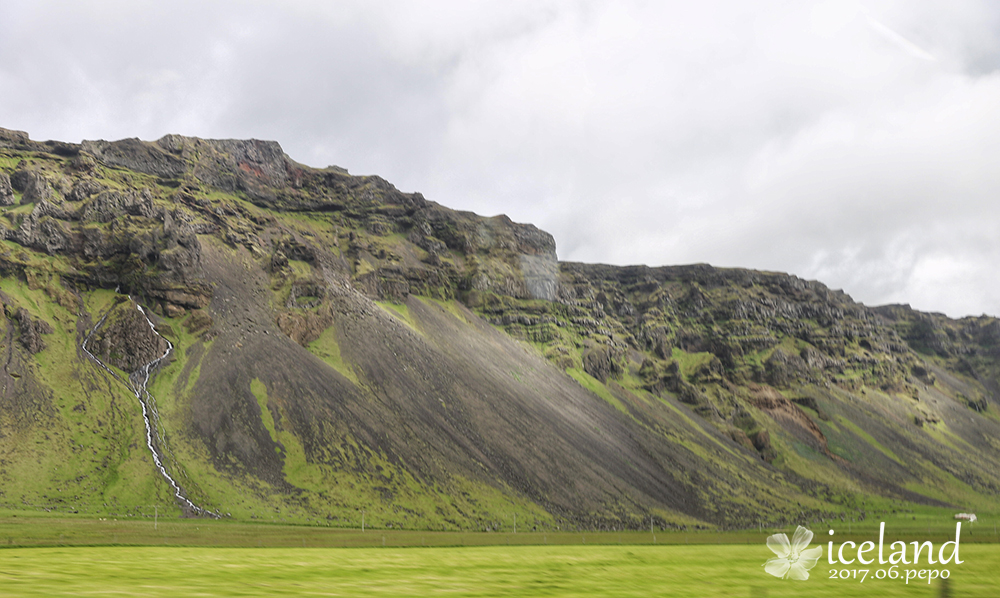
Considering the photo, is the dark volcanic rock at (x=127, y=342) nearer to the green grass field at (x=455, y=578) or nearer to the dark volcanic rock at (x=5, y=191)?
the dark volcanic rock at (x=5, y=191)

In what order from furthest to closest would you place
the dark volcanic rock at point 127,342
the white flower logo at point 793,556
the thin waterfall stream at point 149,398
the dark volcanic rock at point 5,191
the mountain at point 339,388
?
the dark volcanic rock at point 5,191
the dark volcanic rock at point 127,342
the mountain at point 339,388
the thin waterfall stream at point 149,398
the white flower logo at point 793,556

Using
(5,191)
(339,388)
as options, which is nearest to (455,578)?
(339,388)

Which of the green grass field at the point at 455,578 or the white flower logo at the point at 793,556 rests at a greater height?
the white flower logo at the point at 793,556

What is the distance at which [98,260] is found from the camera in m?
118

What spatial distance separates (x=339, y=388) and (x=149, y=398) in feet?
102

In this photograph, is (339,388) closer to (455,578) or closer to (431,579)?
(455,578)

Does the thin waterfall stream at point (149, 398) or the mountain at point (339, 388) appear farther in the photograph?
the mountain at point (339, 388)

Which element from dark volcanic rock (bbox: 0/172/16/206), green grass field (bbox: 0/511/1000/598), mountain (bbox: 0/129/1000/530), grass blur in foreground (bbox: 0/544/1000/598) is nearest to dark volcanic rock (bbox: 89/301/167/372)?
mountain (bbox: 0/129/1000/530)

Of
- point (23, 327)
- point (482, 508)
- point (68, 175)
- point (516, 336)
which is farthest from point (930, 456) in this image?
point (68, 175)

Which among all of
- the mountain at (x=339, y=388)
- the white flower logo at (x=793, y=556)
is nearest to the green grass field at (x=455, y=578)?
the white flower logo at (x=793, y=556)

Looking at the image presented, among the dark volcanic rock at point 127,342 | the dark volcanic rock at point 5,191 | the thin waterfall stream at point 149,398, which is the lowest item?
the thin waterfall stream at point 149,398

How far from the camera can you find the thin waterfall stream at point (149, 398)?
7512 centimetres

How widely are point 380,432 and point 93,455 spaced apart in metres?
41.9

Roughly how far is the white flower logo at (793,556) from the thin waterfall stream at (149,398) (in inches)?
3026
